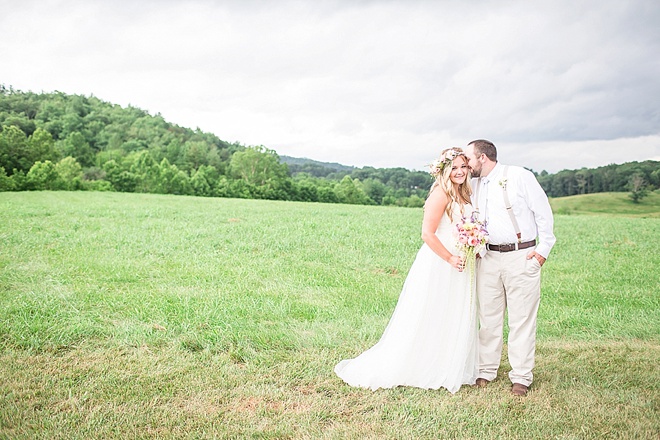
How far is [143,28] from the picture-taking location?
18969 mm

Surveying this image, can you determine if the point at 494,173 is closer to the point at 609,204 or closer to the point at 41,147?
the point at 609,204

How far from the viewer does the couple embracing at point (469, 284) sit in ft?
16.2

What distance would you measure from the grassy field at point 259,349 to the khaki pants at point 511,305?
31 centimetres

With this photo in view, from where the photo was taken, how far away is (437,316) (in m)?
5.16

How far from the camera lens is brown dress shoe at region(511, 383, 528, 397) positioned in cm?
497

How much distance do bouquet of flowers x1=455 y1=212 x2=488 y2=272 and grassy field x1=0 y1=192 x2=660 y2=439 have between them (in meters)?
1.45

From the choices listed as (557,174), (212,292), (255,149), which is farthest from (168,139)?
(212,292)

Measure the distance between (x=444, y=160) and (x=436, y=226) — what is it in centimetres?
68

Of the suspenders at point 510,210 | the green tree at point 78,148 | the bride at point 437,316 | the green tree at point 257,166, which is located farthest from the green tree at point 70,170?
the suspenders at point 510,210

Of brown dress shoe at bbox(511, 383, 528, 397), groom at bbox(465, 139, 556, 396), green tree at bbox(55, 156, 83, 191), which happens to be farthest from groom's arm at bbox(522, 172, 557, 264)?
green tree at bbox(55, 156, 83, 191)

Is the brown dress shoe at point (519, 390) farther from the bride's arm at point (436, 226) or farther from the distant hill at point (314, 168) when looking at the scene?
the distant hill at point (314, 168)

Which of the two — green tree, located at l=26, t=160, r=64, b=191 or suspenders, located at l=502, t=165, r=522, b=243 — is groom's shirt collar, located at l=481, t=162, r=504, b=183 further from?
green tree, located at l=26, t=160, r=64, b=191

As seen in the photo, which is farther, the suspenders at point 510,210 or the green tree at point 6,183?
the green tree at point 6,183

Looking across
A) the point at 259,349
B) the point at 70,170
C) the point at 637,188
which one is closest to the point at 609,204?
the point at 637,188
